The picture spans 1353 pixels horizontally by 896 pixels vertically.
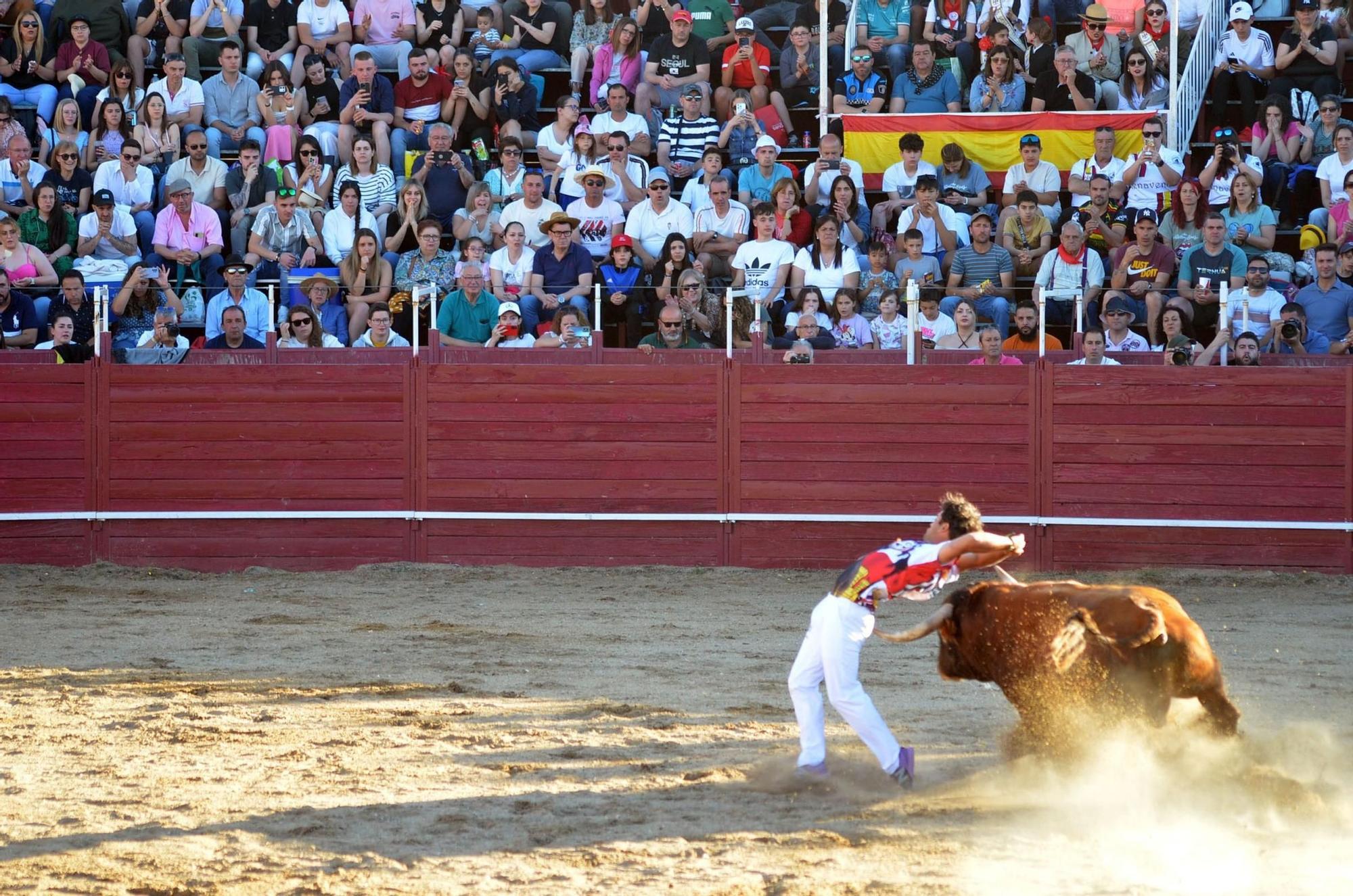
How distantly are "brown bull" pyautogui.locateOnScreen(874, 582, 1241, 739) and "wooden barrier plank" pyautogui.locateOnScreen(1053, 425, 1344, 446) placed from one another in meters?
5.48

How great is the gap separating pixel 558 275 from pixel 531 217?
3.05ft

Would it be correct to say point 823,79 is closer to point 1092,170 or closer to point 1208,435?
point 1092,170

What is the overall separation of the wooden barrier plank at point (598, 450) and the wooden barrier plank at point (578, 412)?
152 mm

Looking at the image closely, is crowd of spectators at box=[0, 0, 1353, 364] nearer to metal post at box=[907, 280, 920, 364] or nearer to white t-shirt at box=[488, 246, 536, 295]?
white t-shirt at box=[488, 246, 536, 295]

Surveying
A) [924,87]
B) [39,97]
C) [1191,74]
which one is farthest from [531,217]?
[1191,74]

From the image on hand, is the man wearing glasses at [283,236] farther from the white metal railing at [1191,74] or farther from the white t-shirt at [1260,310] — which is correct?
the white metal railing at [1191,74]

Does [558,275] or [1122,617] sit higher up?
[558,275]

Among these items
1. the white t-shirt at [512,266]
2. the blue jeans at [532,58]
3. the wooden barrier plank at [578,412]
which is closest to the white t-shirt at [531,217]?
the white t-shirt at [512,266]

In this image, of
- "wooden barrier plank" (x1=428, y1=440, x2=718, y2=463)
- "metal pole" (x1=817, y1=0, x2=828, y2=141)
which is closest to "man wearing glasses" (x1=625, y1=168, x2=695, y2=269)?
"metal pole" (x1=817, y1=0, x2=828, y2=141)

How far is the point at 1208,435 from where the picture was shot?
10742 mm

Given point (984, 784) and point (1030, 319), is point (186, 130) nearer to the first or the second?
point (1030, 319)

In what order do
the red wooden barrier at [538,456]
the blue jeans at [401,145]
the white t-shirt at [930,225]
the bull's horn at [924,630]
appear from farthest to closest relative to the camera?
1. the blue jeans at [401,145]
2. the white t-shirt at [930,225]
3. the red wooden barrier at [538,456]
4. the bull's horn at [924,630]

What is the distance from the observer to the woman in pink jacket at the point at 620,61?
14062mm

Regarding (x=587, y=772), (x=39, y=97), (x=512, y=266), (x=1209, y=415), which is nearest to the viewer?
(x=587, y=772)
